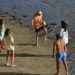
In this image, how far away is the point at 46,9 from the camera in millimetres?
33156

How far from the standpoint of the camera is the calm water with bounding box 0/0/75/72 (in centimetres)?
3048

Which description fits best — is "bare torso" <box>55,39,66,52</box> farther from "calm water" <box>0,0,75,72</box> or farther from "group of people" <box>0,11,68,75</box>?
"calm water" <box>0,0,75,72</box>

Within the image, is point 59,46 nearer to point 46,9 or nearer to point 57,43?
point 57,43

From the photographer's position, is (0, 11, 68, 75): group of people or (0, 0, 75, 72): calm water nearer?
(0, 11, 68, 75): group of people

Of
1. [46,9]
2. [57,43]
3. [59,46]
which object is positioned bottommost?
[59,46]

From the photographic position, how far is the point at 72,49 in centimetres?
2231

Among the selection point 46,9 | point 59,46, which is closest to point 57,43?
point 59,46

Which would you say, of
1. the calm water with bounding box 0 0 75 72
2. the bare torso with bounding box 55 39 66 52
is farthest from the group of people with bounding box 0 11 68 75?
the calm water with bounding box 0 0 75 72

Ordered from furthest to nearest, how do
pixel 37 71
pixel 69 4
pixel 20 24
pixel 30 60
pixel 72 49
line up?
pixel 69 4, pixel 20 24, pixel 72 49, pixel 30 60, pixel 37 71

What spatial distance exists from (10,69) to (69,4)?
16132 millimetres

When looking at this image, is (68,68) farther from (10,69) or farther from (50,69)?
(10,69)

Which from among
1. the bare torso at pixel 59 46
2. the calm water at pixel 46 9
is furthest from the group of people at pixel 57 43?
the calm water at pixel 46 9

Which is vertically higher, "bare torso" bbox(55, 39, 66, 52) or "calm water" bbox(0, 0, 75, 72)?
"calm water" bbox(0, 0, 75, 72)

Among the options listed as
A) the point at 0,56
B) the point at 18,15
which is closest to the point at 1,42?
the point at 0,56
